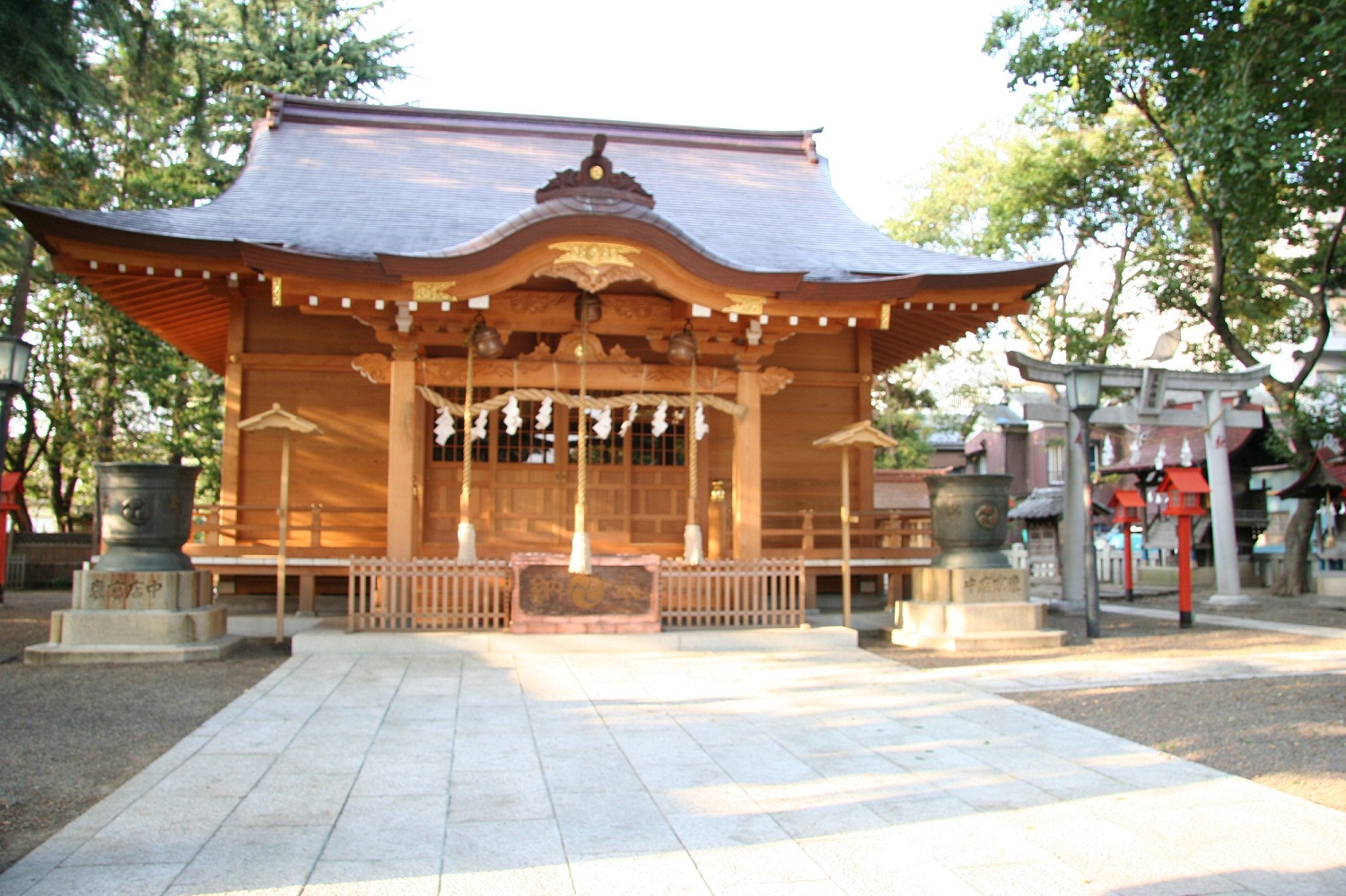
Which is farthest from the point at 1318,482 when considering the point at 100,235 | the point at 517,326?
the point at 100,235

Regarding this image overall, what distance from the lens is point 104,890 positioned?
355cm

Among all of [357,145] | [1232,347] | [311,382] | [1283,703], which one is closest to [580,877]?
[1283,703]

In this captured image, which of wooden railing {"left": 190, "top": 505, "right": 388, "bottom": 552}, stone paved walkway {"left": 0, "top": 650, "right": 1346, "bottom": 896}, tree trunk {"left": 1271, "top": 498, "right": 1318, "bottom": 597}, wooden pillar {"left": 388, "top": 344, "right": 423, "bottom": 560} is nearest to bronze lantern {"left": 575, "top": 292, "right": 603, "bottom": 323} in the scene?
wooden pillar {"left": 388, "top": 344, "right": 423, "bottom": 560}

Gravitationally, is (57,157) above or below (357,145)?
below

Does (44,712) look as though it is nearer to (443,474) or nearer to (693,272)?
(443,474)

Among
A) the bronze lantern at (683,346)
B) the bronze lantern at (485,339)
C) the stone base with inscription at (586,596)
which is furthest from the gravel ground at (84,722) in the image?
the bronze lantern at (683,346)

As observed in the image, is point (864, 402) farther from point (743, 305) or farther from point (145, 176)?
point (145, 176)

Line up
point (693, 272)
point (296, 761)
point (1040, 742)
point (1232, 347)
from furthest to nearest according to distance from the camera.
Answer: point (1232, 347), point (693, 272), point (1040, 742), point (296, 761)

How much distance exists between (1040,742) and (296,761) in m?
4.36

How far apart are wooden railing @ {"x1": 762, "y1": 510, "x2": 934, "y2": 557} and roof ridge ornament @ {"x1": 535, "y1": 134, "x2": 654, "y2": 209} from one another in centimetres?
395

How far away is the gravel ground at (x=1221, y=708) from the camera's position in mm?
5422

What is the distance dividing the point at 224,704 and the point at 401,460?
3910mm

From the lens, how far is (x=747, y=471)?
1136 centimetres

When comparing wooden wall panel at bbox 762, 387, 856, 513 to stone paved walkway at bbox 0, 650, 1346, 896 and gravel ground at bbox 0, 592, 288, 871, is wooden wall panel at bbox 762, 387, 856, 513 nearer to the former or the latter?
stone paved walkway at bbox 0, 650, 1346, 896
